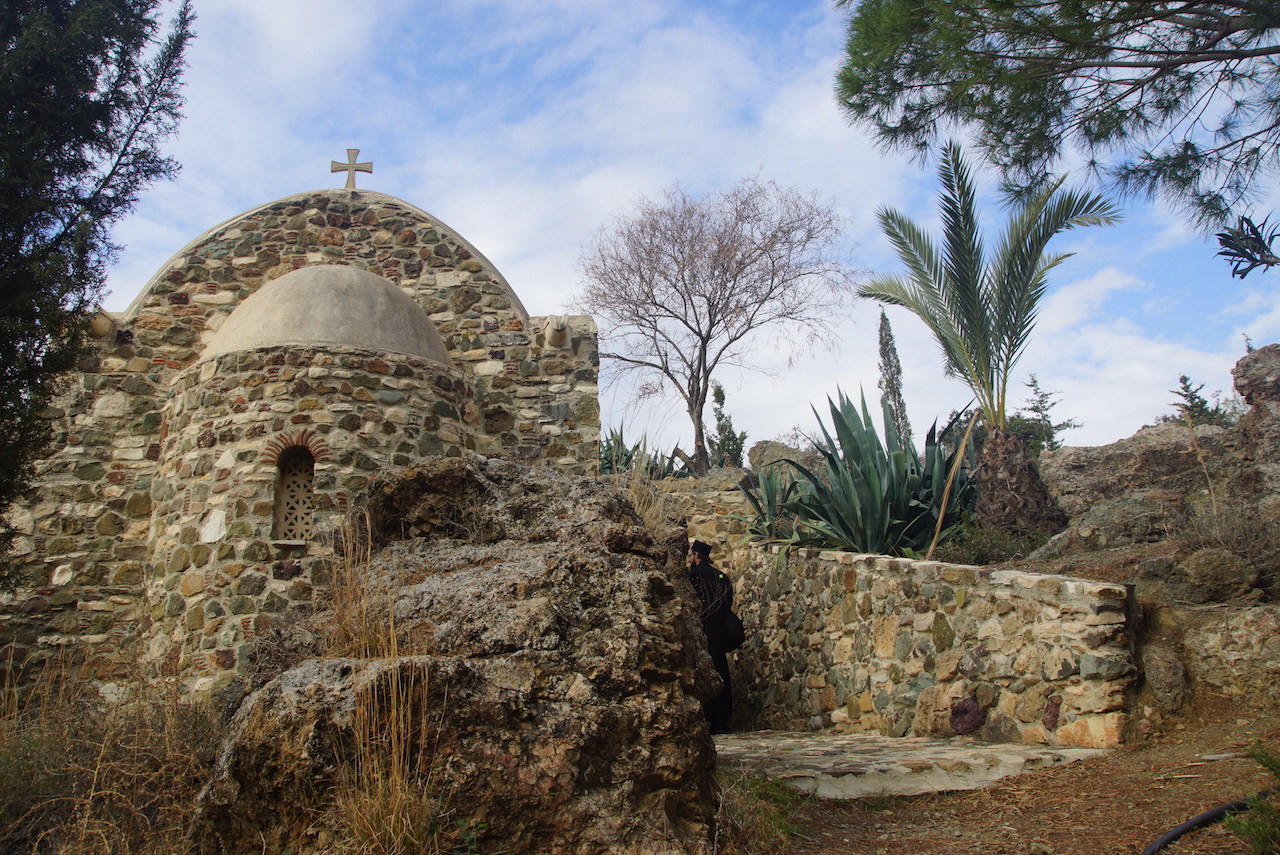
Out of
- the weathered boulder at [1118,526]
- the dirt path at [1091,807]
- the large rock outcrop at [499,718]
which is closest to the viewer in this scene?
the large rock outcrop at [499,718]

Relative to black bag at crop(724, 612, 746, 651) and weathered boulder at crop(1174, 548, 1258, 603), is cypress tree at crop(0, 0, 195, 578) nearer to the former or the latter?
black bag at crop(724, 612, 746, 651)

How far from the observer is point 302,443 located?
6.91m

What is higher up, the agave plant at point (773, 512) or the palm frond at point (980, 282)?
the palm frond at point (980, 282)

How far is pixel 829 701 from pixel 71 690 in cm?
522

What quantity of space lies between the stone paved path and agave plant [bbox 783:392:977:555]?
7.10ft

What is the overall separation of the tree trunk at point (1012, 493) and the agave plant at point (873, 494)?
1.28ft

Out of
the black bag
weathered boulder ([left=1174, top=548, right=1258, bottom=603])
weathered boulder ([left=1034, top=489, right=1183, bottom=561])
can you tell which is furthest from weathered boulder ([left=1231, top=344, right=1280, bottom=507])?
the black bag

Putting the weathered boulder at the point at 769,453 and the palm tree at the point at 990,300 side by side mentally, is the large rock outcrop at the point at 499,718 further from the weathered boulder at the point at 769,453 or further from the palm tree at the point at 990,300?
the weathered boulder at the point at 769,453

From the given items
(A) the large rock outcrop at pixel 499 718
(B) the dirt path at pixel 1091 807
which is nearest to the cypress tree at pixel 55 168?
(A) the large rock outcrop at pixel 499 718

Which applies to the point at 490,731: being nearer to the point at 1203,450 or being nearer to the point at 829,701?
the point at 829,701

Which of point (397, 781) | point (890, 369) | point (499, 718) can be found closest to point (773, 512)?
point (499, 718)

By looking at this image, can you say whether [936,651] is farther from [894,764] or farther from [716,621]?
[716,621]

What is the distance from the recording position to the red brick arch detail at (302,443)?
22.5 ft

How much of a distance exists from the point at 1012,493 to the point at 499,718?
18.8 ft
